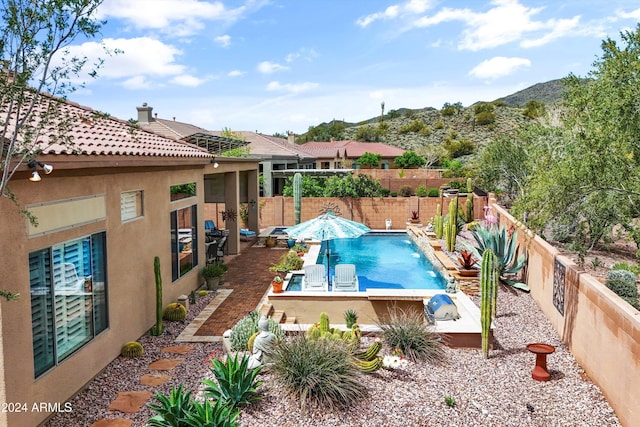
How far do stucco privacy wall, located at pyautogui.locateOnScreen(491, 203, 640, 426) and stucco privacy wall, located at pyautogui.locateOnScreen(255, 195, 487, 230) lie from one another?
16877 mm

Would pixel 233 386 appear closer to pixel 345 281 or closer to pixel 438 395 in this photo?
pixel 438 395

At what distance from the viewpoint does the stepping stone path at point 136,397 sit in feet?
23.0

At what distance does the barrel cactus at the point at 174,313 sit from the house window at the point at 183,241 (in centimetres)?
119

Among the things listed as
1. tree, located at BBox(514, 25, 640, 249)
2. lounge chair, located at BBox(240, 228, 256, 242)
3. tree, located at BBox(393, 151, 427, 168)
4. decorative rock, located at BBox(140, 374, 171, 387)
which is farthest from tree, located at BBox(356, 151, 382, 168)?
decorative rock, located at BBox(140, 374, 171, 387)

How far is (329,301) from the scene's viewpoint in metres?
13.3

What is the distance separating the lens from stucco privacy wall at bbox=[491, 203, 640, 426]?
6.93m

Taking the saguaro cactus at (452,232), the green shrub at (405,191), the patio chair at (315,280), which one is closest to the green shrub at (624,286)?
the patio chair at (315,280)

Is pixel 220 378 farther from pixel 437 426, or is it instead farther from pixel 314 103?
pixel 314 103

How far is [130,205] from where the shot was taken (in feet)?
34.0

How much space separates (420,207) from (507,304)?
16764mm

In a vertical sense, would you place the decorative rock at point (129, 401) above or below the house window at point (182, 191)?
below

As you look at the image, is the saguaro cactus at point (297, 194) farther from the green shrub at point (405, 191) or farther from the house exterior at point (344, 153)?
the house exterior at point (344, 153)

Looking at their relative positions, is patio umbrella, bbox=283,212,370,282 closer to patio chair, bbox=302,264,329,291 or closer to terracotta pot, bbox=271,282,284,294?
patio chair, bbox=302,264,329,291

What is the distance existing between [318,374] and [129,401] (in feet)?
10.4
